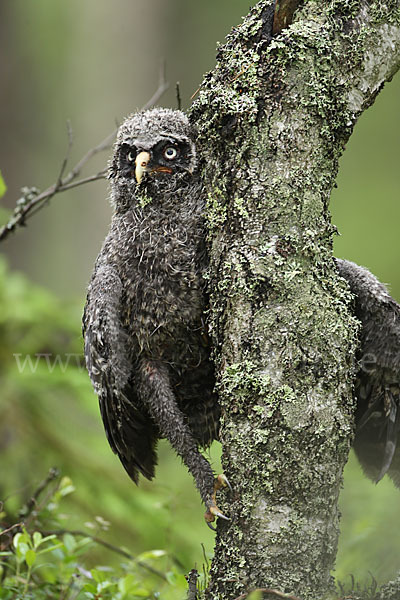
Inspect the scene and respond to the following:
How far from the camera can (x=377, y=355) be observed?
2.53 metres

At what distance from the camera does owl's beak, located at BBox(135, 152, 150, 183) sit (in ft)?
8.31

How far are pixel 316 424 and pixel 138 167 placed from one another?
1.19m

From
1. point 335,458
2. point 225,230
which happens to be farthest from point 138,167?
point 335,458

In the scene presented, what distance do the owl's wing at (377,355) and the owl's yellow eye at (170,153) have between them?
78 centimetres

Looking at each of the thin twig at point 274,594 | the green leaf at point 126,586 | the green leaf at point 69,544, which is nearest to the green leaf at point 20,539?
the green leaf at point 69,544

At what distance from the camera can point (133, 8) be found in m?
8.73

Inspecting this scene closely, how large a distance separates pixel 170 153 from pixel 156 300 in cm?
59

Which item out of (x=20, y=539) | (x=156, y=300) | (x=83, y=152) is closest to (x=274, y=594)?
(x=20, y=539)

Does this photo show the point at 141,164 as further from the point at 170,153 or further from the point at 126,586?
→ the point at 126,586

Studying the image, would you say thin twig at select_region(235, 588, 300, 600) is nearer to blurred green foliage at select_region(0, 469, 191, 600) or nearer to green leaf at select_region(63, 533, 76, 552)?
blurred green foliage at select_region(0, 469, 191, 600)

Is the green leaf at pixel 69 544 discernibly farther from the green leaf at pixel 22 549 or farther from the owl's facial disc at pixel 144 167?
the owl's facial disc at pixel 144 167

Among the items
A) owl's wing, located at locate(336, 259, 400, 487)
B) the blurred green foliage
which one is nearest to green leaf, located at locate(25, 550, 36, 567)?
the blurred green foliage

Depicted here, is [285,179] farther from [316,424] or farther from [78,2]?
[78,2]

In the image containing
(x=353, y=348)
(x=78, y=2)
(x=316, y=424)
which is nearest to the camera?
(x=316, y=424)
